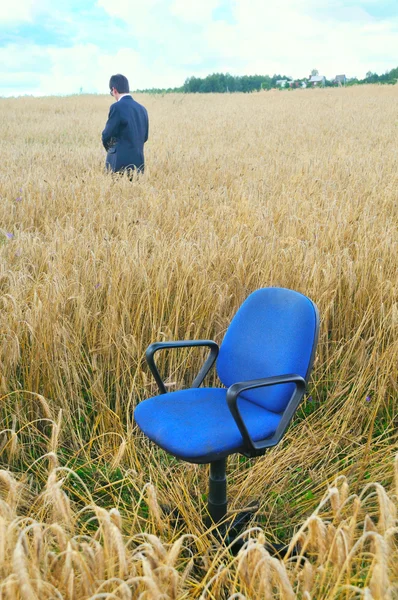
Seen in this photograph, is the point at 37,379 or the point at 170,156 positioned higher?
the point at 170,156

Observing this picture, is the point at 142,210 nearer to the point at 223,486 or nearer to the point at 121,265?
the point at 121,265

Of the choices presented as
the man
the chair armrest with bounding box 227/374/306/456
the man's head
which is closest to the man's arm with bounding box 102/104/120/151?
the man

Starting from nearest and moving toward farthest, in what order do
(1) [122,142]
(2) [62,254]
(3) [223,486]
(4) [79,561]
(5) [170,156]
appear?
(4) [79,561]
(3) [223,486]
(2) [62,254]
(1) [122,142]
(5) [170,156]

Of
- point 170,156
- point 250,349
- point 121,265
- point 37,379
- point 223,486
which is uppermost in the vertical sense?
point 170,156

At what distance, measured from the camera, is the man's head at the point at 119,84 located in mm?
6207

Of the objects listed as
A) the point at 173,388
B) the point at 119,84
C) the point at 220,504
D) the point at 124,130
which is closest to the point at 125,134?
the point at 124,130

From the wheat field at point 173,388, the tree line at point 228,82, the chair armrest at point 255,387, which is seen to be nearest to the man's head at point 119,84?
the wheat field at point 173,388

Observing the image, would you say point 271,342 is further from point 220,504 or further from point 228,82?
point 228,82

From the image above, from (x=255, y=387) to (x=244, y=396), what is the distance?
488mm

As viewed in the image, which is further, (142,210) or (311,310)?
(142,210)

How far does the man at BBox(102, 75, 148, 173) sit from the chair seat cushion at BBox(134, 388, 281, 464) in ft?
15.9

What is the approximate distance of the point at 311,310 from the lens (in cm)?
189

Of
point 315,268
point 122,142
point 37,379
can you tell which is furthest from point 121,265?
point 122,142

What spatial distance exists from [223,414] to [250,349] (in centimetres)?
32
